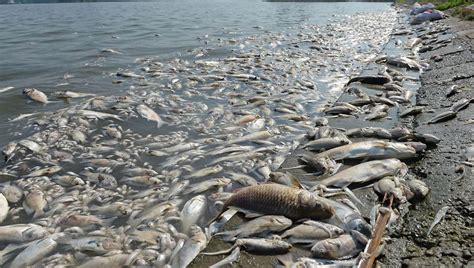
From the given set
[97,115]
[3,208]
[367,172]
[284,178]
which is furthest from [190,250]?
[97,115]

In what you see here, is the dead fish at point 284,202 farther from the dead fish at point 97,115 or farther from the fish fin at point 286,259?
the dead fish at point 97,115

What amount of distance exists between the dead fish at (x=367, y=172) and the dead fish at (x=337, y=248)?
3.66 ft

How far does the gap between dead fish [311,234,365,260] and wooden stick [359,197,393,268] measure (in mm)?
99

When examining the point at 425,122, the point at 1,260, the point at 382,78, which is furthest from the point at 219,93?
the point at 1,260

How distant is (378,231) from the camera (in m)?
2.93

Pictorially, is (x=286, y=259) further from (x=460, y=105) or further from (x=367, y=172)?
(x=460, y=105)

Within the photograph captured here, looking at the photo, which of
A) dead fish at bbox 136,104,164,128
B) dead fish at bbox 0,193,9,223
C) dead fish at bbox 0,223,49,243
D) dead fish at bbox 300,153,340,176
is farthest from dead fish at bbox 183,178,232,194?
dead fish at bbox 136,104,164,128

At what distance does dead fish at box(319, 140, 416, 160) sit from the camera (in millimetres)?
4391

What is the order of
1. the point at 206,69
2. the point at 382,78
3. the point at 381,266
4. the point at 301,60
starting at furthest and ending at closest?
1. the point at 301,60
2. the point at 206,69
3. the point at 382,78
4. the point at 381,266

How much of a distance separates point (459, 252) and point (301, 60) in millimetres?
11171

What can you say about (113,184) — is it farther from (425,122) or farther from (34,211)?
(425,122)

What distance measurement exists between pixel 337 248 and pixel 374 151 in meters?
2.07

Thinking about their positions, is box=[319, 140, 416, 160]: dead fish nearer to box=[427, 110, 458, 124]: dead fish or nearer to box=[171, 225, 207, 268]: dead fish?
box=[427, 110, 458, 124]: dead fish

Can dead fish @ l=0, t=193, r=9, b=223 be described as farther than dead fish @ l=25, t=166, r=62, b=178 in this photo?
No
